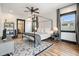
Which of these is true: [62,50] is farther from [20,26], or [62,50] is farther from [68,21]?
[20,26]

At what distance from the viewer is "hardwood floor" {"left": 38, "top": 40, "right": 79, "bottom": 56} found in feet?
5.79

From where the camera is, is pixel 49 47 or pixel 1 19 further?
pixel 49 47

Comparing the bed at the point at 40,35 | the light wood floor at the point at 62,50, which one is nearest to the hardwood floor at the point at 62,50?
the light wood floor at the point at 62,50

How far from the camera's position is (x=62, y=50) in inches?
70.4

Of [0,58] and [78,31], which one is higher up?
[78,31]

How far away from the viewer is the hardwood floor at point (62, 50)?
1.76 metres

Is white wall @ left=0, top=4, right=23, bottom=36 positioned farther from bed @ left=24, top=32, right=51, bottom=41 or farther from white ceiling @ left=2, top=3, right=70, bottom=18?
bed @ left=24, top=32, right=51, bottom=41

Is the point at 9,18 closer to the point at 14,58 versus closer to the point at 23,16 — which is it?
the point at 23,16

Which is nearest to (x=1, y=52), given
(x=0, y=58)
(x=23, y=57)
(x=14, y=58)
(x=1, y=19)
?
(x=0, y=58)

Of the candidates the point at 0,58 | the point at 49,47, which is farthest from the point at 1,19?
the point at 49,47

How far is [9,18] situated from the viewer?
175 cm

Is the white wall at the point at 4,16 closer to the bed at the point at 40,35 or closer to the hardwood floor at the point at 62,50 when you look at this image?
the bed at the point at 40,35

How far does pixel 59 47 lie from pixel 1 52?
3.72 feet

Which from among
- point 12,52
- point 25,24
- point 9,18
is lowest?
point 12,52
